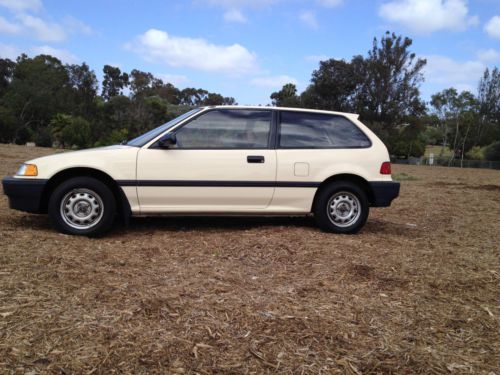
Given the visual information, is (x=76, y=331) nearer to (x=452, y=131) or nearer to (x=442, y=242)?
(x=442, y=242)

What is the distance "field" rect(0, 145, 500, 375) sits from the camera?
8.45 feet

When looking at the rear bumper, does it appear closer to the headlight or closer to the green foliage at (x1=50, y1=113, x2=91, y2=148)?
the headlight

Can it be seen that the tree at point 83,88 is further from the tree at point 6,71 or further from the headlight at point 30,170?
the headlight at point 30,170

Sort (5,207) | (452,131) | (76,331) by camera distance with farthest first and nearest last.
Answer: (452,131) → (5,207) → (76,331)

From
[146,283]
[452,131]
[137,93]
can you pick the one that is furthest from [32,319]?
[452,131]

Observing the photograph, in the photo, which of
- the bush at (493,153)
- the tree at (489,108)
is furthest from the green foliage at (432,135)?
the bush at (493,153)

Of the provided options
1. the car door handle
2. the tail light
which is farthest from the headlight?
the tail light

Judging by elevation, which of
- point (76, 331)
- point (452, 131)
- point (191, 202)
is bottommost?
point (76, 331)

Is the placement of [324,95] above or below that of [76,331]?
above

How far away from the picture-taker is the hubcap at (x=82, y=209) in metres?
5.20

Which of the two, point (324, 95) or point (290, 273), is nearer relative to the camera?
point (290, 273)

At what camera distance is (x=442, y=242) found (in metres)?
5.77

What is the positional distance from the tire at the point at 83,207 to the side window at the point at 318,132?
86.9 inches

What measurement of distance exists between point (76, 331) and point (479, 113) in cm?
5853
